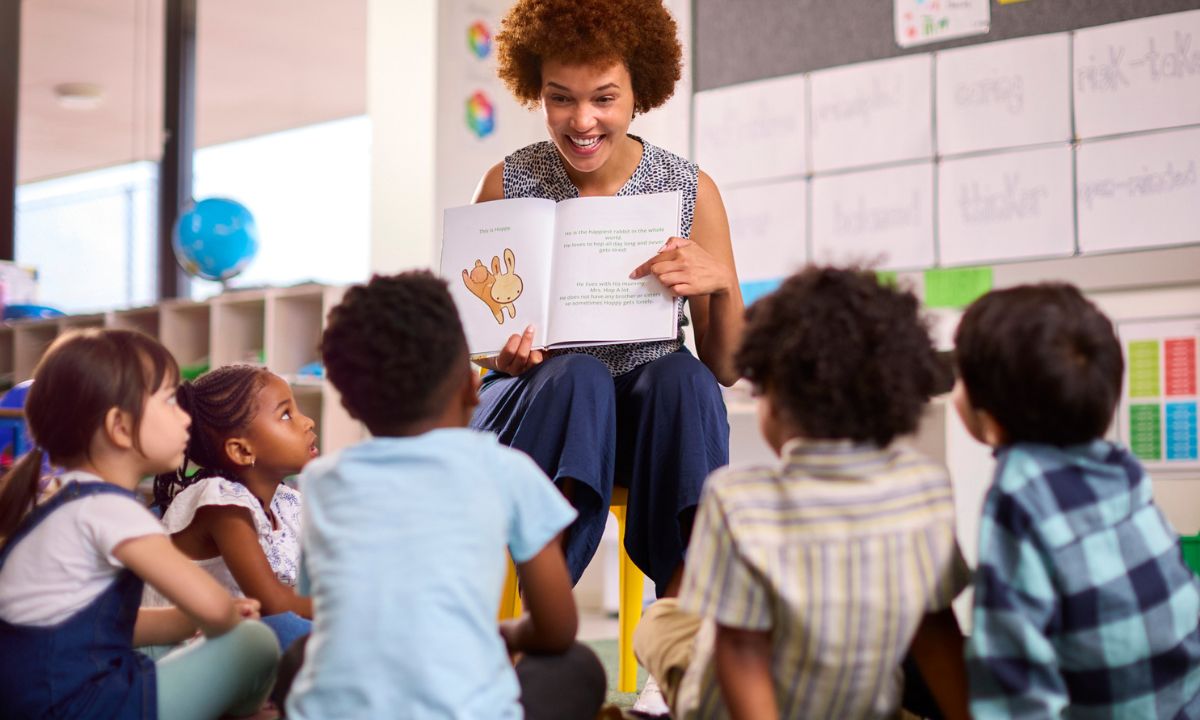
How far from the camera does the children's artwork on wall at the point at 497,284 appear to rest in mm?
1649

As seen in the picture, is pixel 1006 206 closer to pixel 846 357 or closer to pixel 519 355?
pixel 519 355

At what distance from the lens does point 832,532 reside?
97 centimetres

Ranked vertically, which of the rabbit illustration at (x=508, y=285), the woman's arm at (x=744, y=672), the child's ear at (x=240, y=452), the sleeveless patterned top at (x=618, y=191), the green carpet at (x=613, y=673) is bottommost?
the green carpet at (x=613, y=673)

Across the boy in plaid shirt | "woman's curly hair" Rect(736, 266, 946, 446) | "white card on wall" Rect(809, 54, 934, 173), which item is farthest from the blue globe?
the boy in plaid shirt

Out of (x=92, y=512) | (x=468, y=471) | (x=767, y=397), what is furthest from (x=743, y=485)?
(x=92, y=512)

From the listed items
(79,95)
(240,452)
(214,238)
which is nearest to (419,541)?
(240,452)

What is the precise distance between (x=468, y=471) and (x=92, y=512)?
48 cm

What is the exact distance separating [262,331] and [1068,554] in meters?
3.34

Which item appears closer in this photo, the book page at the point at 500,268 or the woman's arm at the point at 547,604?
the woman's arm at the point at 547,604

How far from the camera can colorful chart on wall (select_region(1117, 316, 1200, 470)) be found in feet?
8.07

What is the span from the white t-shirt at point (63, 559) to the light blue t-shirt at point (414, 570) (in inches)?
11.6

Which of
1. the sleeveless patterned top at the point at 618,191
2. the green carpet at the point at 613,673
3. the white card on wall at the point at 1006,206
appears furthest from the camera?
the white card on wall at the point at 1006,206

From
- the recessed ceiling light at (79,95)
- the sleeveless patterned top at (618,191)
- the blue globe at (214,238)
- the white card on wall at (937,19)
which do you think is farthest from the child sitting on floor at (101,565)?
the recessed ceiling light at (79,95)

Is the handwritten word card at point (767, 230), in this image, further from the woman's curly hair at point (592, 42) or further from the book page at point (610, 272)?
the book page at point (610, 272)
